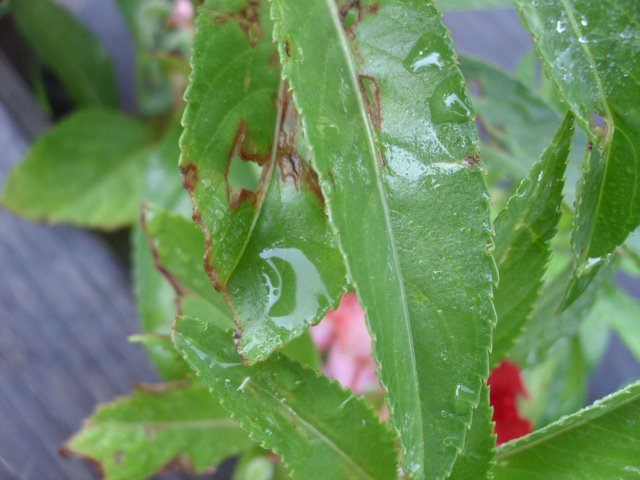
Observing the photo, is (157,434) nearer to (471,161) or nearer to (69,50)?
(471,161)

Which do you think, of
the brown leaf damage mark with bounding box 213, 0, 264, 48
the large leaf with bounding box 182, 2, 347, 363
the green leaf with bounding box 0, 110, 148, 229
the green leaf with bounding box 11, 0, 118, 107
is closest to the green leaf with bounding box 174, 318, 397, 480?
the large leaf with bounding box 182, 2, 347, 363

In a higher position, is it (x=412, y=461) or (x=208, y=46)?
(x=208, y=46)

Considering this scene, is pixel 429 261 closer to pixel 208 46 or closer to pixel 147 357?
pixel 208 46

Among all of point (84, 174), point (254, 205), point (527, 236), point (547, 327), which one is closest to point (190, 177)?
point (254, 205)

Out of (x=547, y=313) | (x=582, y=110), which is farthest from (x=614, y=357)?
(x=582, y=110)

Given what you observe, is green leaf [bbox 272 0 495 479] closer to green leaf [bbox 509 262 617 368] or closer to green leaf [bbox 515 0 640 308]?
green leaf [bbox 515 0 640 308]

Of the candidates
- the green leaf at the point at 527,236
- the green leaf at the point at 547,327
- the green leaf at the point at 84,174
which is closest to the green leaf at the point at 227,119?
the green leaf at the point at 527,236
